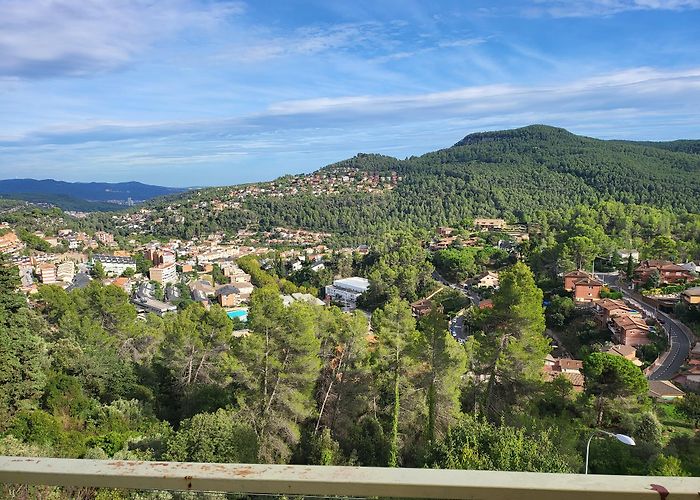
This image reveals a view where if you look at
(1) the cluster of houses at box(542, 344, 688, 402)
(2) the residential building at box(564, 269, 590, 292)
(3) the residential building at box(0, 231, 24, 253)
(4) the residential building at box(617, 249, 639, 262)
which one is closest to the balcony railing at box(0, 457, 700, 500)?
(1) the cluster of houses at box(542, 344, 688, 402)

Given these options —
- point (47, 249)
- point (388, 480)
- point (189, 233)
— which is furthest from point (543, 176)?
point (388, 480)

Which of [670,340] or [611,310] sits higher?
[611,310]

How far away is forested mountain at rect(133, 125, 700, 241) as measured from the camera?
5506cm

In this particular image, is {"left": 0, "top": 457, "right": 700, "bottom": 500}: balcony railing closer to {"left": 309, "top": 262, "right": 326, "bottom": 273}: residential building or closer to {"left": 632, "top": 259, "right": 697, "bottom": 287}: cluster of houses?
{"left": 632, "top": 259, "right": 697, "bottom": 287}: cluster of houses

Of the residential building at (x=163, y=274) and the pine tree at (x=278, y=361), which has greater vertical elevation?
the pine tree at (x=278, y=361)

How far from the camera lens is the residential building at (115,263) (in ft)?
159

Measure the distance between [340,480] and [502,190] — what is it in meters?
69.0

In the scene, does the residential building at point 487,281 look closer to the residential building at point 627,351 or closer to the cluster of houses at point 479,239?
the cluster of houses at point 479,239

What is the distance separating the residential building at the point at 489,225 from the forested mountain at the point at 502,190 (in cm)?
261

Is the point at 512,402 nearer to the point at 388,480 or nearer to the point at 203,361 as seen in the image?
the point at 203,361

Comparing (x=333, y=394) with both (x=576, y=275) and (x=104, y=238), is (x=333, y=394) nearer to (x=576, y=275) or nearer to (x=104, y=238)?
(x=576, y=275)

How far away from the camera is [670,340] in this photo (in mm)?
16672

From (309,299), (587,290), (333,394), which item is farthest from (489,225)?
(333,394)

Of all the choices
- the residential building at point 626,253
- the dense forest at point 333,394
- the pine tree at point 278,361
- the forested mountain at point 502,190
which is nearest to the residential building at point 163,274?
the forested mountain at point 502,190
